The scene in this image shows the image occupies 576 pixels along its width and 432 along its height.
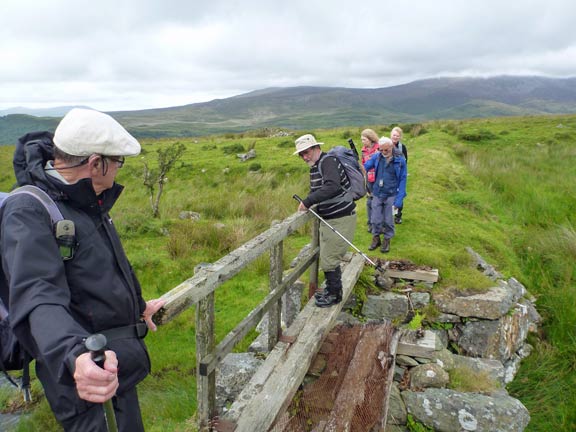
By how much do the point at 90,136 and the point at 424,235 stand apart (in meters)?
7.39

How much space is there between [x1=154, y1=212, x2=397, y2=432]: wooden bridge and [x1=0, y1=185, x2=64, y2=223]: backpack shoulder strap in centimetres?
85

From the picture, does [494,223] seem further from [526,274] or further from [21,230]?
[21,230]

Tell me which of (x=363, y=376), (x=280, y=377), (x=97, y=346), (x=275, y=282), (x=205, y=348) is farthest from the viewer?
(x=275, y=282)

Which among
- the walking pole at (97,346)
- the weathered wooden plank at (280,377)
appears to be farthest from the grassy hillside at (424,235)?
the walking pole at (97,346)

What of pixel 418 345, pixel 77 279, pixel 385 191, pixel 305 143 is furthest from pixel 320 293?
pixel 77 279

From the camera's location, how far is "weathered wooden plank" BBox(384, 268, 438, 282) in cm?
641

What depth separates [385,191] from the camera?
24.9 ft

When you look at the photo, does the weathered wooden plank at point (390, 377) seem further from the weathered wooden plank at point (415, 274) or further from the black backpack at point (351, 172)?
the black backpack at point (351, 172)

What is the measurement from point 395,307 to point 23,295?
520cm

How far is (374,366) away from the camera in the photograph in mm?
4398

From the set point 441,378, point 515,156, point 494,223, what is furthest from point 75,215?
point 515,156

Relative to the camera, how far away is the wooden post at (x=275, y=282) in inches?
168

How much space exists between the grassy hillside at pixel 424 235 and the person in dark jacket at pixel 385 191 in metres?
0.39

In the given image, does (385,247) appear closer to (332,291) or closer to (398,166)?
(398,166)
